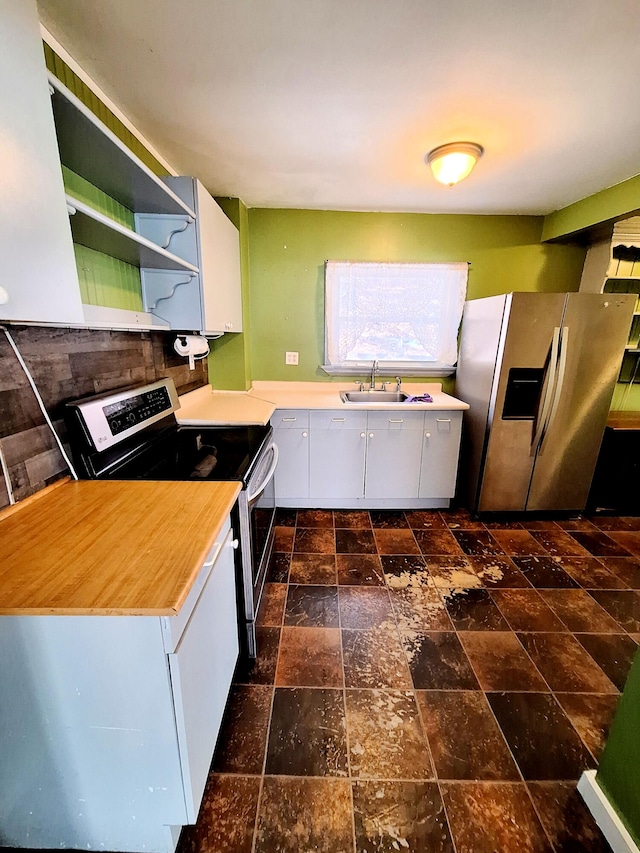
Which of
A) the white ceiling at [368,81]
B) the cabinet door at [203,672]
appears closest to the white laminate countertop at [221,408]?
the cabinet door at [203,672]

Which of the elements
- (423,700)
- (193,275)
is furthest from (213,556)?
(193,275)

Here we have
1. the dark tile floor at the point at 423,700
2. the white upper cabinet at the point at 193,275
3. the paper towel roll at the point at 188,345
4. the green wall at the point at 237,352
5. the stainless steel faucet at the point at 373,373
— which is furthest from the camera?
the stainless steel faucet at the point at 373,373

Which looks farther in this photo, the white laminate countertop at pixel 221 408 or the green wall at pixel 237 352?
the green wall at pixel 237 352

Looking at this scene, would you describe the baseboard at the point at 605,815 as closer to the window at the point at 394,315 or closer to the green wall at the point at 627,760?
the green wall at the point at 627,760

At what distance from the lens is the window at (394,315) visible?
2.83 metres

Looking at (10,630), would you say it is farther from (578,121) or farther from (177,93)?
(578,121)

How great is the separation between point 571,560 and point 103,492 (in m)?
2.69

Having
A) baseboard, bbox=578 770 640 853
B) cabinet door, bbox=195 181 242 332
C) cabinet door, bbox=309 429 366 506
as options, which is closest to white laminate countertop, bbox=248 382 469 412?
cabinet door, bbox=309 429 366 506

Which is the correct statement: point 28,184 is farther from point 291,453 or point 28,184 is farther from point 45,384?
point 291,453

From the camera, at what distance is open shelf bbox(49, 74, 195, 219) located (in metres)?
0.85

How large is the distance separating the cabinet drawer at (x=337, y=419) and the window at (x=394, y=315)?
0.58 metres

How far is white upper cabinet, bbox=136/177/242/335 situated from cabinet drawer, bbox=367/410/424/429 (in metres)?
1.27

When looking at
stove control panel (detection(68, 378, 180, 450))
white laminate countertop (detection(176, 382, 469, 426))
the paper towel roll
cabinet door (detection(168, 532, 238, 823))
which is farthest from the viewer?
white laminate countertop (detection(176, 382, 469, 426))

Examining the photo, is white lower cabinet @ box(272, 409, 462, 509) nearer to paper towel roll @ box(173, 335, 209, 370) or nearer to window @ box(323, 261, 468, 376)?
window @ box(323, 261, 468, 376)
